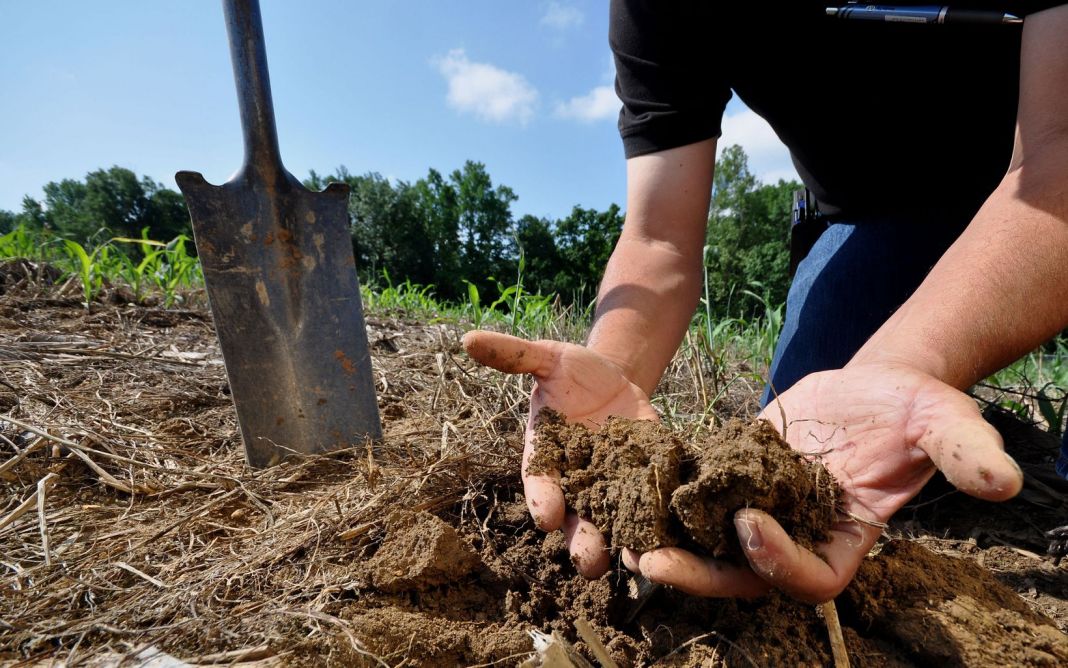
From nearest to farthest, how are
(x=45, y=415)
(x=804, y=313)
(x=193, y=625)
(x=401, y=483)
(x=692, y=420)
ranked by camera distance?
(x=193, y=625)
(x=401, y=483)
(x=45, y=415)
(x=692, y=420)
(x=804, y=313)

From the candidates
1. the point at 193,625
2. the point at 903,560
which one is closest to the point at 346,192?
the point at 193,625

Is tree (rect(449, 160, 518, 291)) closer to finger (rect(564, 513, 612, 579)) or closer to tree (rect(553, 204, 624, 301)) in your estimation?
tree (rect(553, 204, 624, 301))

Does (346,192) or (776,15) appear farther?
(346,192)

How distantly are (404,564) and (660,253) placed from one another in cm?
124

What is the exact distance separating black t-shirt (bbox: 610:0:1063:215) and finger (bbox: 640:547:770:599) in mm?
1377

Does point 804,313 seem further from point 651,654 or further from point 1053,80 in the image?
point 651,654

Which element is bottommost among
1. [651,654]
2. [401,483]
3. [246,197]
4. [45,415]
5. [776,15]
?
[651,654]

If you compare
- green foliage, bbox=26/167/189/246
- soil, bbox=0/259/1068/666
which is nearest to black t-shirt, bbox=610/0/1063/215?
soil, bbox=0/259/1068/666

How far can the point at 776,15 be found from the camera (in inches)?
66.9

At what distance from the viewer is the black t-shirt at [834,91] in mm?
1613

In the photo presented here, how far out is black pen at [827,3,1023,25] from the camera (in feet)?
4.29

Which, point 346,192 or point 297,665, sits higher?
point 346,192

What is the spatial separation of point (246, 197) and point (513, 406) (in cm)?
111

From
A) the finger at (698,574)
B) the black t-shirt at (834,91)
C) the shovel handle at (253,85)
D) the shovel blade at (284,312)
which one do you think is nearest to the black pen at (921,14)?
the black t-shirt at (834,91)
